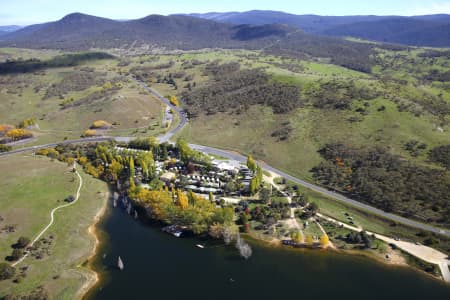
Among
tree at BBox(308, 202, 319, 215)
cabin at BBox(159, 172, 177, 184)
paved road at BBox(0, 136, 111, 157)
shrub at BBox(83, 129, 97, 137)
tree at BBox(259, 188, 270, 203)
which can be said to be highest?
shrub at BBox(83, 129, 97, 137)

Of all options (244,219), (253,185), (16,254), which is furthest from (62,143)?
(244,219)

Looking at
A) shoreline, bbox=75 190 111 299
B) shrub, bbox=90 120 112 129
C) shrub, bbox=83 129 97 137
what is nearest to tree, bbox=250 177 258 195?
shoreline, bbox=75 190 111 299

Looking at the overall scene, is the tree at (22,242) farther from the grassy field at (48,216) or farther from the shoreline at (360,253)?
the shoreline at (360,253)

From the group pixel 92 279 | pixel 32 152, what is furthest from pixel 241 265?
pixel 32 152

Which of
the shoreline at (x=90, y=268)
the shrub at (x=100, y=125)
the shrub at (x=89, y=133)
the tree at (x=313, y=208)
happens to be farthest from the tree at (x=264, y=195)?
the shrub at (x=100, y=125)

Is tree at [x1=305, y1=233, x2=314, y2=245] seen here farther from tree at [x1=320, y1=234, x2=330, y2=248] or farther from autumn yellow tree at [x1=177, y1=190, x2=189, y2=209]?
autumn yellow tree at [x1=177, y1=190, x2=189, y2=209]

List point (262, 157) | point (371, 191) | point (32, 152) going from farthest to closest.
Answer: point (32, 152) → point (262, 157) → point (371, 191)

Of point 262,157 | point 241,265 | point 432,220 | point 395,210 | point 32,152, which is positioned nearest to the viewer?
point 241,265

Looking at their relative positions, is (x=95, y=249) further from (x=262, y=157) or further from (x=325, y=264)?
(x=262, y=157)
